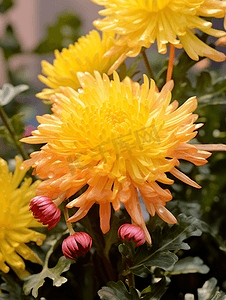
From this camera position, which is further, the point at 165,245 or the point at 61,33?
the point at 61,33

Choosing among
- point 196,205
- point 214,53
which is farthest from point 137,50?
point 196,205

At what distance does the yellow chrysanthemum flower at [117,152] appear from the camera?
36 cm

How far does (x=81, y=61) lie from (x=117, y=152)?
28 cm

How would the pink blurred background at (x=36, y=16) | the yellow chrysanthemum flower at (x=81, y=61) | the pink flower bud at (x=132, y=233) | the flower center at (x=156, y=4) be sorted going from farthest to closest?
the pink blurred background at (x=36, y=16) < the yellow chrysanthemum flower at (x=81, y=61) < the flower center at (x=156, y=4) < the pink flower bud at (x=132, y=233)

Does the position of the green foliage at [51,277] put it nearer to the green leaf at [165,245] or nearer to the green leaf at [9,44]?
the green leaf at [165,245]

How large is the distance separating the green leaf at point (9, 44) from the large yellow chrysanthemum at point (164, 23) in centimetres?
75

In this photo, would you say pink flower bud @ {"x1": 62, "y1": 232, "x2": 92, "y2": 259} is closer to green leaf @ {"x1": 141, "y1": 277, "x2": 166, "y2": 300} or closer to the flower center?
green leaf @ {"x1": 141, "y1": 277, "x2": 166, "y2": 300}

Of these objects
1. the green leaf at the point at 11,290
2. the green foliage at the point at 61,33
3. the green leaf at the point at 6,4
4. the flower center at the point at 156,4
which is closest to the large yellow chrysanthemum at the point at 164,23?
the flower center at the point at 156,4

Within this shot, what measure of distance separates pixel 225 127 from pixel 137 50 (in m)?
0.33

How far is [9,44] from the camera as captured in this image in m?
1.14

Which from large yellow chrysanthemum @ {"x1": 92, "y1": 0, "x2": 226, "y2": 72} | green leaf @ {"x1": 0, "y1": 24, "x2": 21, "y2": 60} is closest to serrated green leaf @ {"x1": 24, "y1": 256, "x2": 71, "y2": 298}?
large yellow chrysanthemum @ {"x1": 92, "y1": 0, "x2": 226, "y2": 72}

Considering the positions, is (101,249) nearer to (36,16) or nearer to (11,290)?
(11,290)

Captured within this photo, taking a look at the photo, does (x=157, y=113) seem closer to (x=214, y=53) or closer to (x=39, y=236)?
(x=214, y=53)

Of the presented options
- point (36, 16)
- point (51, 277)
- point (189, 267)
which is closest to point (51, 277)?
point (51, 277)
